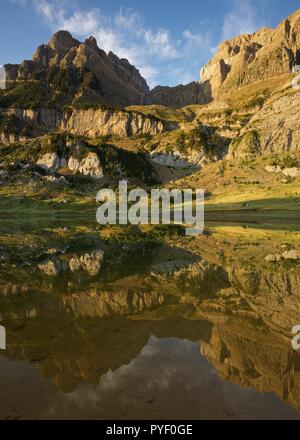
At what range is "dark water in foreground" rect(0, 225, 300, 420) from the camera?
12.3 metres

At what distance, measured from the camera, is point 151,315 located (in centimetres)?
2286

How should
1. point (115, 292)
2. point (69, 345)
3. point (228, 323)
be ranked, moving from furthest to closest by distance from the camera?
1. point (115, 292)
2. point (228, 323)
3. point (69, 345)

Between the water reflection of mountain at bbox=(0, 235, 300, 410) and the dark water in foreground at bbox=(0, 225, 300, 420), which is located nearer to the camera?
the dark water in foreground at bbox=(0, 225, 300, 420)

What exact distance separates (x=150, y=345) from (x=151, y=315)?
4.83 meters

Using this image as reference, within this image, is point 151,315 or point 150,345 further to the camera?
point 151,315

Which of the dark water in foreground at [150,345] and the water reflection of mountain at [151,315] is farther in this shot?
the water reflection of mountain at [151,315]

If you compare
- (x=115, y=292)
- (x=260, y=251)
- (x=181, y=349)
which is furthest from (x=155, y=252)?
(x=181, y=349)

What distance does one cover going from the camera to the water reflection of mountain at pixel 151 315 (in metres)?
15.3

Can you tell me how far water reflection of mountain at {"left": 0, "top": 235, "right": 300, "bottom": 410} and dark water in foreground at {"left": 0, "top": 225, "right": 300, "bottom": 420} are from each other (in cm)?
7

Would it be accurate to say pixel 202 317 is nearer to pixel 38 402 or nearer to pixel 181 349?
pixel 181 349

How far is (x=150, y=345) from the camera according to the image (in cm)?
1803

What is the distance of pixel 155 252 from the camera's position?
5303cm

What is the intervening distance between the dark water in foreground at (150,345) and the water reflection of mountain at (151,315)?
0.07 metres

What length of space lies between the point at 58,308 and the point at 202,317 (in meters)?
9.39
